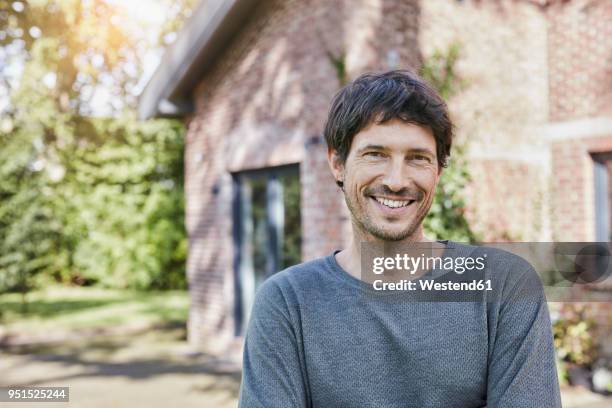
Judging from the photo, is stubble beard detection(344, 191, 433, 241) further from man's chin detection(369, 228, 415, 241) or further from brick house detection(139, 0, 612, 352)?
brick house detection(139, 0, 612, 352)

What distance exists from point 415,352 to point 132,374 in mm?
6858

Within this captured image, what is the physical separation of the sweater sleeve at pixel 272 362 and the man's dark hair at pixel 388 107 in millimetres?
427

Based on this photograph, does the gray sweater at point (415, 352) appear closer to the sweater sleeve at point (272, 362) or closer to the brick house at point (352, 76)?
the sweater sleeve at point (272, 362)

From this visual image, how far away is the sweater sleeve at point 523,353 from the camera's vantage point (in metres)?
1.46

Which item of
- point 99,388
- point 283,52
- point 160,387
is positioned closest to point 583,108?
point 283,52

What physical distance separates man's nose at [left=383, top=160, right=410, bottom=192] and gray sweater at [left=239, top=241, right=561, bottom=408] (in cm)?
19

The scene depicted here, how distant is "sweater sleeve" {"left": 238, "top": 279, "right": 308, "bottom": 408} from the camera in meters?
1.52

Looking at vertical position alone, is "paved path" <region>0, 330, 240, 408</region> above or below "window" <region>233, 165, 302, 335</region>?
below

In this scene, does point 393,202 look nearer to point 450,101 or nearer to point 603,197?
point 450,101

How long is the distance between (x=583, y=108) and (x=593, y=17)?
0.93m

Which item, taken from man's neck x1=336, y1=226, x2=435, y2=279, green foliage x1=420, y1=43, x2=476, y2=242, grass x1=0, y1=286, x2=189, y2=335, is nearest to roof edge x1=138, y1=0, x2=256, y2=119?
green foliage x1=420, y1=43, x2=476, y2=242

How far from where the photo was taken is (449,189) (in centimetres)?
634

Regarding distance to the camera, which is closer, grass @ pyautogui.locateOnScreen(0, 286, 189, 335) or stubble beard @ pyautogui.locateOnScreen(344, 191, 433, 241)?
stubble beard @ pyautogui.locateOnScreen(344, 191, 433, 241)

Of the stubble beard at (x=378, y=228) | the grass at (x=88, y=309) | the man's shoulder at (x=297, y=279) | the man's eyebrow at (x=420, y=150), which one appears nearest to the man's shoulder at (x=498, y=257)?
the stubble beard at (x=378, y=228)
